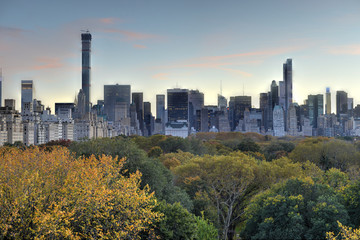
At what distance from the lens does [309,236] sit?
32.2 metres

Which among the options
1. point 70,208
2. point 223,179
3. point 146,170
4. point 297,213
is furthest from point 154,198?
point 223,179

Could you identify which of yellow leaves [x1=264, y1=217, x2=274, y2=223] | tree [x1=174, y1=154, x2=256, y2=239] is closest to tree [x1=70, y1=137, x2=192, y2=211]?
tree [x1=174, y1=154, x2=256, y2=239]

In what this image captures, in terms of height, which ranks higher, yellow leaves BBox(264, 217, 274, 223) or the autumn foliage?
the autumn foliage

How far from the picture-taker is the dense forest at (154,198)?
71.9ft

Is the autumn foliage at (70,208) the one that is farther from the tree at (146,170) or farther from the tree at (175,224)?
the tree at (146,170)

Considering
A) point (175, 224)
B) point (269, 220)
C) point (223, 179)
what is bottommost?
point (269, 220)

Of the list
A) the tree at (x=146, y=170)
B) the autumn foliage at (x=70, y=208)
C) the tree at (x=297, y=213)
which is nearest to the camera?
the autumn foliage at (x=70, y=208)

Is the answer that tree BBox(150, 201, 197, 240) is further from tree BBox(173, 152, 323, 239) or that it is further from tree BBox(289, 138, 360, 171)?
tree BBox(289, 138, 360, 171)

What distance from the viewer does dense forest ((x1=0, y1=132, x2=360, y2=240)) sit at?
21906 millimetres

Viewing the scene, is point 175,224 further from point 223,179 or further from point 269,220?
point 223,179

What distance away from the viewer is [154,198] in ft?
97.7

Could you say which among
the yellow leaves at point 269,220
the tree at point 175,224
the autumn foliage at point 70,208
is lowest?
the yellow leaves at point 269,220

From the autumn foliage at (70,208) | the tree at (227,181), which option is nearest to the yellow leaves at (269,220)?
the tree at (227,181)

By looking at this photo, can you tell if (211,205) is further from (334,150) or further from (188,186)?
(334,150)
